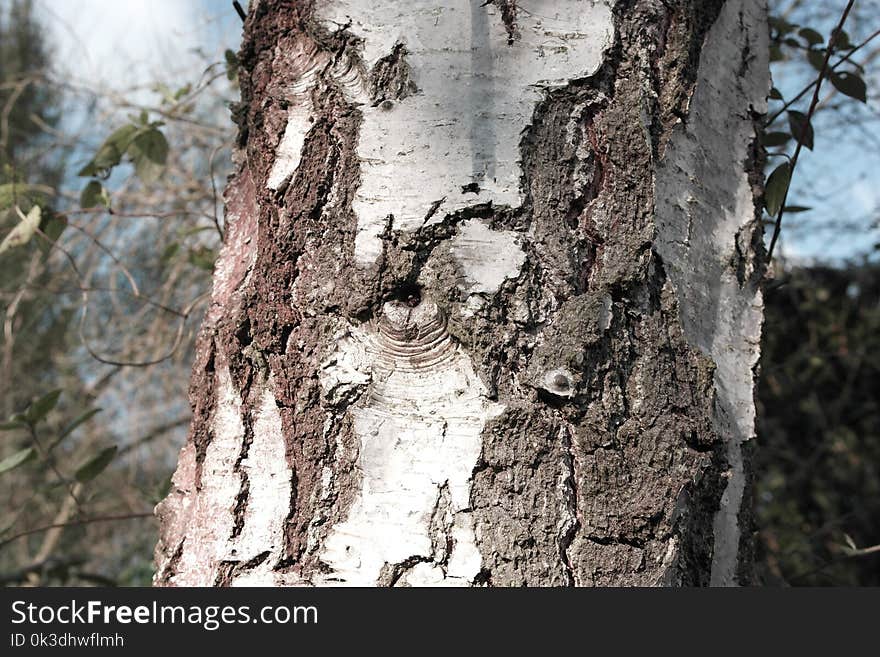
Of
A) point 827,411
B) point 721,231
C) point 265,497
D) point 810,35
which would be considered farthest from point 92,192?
point 827,411

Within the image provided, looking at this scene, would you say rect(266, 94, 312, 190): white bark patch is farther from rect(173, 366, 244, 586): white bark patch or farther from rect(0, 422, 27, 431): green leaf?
rect(0, 422, 27, 431): green leaf

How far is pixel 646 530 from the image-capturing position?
0.64 metres

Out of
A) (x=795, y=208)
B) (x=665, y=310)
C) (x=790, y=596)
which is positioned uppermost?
(x=795, y=208)

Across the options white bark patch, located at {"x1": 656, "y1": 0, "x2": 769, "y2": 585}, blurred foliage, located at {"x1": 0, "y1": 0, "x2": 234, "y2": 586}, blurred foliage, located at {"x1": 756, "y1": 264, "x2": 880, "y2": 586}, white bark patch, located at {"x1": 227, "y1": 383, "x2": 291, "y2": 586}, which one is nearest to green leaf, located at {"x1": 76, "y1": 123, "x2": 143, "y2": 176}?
blurred foliage, located at {"x1": 0, "y1": 0, "x2": 234, "y2": 586}

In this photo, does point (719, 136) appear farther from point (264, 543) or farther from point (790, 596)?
point (264, 543)

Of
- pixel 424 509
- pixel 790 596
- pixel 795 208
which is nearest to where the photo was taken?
pixel 424 509

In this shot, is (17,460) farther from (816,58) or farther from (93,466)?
(816,58)

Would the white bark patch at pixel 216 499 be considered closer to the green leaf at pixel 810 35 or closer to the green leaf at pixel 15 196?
the green leaf at pixel 15 196

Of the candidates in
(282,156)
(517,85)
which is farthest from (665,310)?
(282,156)

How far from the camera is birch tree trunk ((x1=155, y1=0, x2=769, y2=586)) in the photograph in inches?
24.9

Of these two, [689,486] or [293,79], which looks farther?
[293,79]

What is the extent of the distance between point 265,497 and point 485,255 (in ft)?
0.95

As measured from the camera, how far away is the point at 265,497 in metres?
0.69

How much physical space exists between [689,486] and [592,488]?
9 cm
